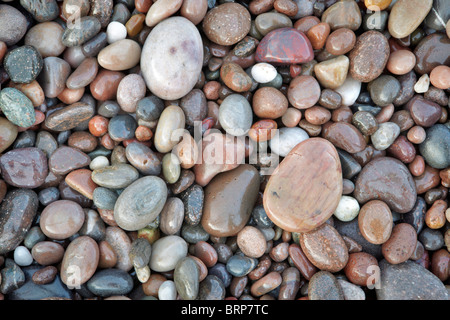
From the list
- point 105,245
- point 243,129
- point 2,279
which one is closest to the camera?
point 2,279

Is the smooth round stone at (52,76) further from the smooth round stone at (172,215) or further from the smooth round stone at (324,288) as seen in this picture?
the smooth round stone at (324,288)

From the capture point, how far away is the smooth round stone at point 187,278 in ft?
6.48

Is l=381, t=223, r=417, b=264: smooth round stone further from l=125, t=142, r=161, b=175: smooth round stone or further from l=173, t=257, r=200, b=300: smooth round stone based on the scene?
l=125, t=142, r=161, b=175: smooth round stone

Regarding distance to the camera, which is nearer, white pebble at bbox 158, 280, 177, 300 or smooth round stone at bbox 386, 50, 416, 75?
white pebble at bbox 158, 280, 177, 300

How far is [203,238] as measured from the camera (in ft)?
7.36

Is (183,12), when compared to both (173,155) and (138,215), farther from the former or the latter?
(138,215)

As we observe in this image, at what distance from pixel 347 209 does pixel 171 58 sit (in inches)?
58.8

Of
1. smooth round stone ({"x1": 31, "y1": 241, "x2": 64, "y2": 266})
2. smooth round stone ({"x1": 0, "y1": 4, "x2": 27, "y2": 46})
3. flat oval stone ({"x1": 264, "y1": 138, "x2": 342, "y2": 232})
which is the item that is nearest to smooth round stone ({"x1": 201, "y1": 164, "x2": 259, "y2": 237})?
flat oval stone ({"x1": 264, "y1": 138, "x2": 342, "y2": 232})

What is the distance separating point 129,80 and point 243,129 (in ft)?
2.65

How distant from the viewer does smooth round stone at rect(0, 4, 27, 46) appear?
2.14 metres

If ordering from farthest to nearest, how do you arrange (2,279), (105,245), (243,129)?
(243,129), (105,245), (2,279)

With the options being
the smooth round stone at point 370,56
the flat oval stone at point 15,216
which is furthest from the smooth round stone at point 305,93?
the flat oval stone at point 15,216

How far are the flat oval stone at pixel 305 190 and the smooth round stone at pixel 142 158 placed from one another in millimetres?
733

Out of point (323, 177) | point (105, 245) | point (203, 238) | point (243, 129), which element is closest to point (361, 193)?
point (323, 177)
